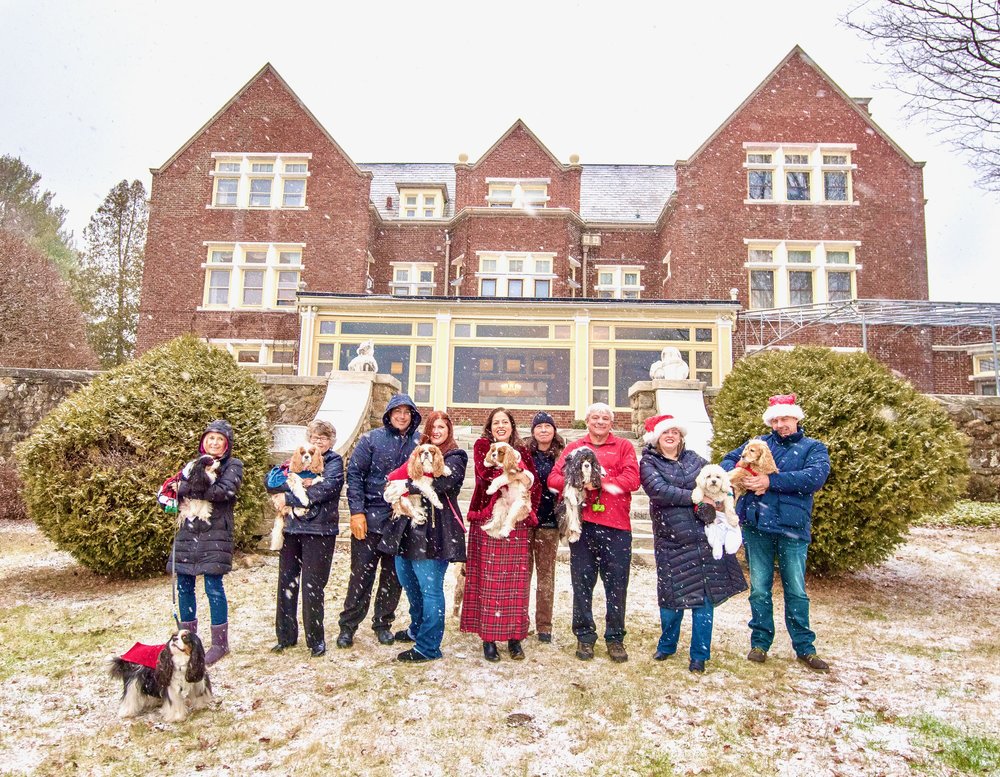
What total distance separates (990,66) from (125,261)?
33608mm

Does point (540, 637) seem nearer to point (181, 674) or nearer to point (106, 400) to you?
point (181, 674)

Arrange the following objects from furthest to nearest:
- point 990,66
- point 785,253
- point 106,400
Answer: point 785,253
point 990,66
point 106,400

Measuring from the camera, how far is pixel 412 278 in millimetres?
21688

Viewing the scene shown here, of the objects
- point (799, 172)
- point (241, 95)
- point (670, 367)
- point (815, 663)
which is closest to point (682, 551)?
point (815, 663)

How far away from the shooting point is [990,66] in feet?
21.6

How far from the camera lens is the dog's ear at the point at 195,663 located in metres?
3.27

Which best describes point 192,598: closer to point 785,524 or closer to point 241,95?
point 785,524

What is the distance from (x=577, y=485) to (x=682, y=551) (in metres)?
0.79

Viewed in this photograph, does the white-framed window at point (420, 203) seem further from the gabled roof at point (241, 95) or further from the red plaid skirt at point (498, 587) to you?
the red plaid skirt at point (498, 587)

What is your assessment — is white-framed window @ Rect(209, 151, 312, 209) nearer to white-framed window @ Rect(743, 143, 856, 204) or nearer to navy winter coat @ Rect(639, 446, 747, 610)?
white-framed window @ Rect(743, 143, 856, 204)

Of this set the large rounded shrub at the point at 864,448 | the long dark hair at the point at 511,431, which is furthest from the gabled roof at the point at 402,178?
the long dark hair at the point at 511,431

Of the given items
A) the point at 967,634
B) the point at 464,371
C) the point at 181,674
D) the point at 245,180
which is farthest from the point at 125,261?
the point at 967,634

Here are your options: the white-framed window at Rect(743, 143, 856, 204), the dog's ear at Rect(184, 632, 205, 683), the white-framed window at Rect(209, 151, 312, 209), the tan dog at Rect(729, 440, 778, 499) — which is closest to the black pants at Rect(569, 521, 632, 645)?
the tan dog at Rect(729, 440, 778, 499)

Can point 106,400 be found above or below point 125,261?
below
